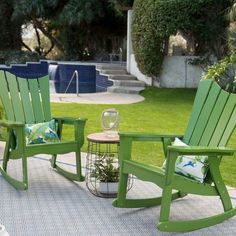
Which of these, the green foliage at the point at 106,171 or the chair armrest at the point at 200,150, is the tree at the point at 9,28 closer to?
the green foliage at the point at 106,171

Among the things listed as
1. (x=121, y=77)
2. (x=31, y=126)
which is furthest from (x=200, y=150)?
(x=121, y=77)

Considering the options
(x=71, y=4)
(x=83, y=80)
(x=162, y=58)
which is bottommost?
(x=83, y=80)

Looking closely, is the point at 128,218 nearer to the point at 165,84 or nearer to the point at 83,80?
the point at 165,84

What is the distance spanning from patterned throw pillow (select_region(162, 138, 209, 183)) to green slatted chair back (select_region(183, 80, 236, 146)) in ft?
0.62

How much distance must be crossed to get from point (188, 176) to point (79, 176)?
1402 millimetres

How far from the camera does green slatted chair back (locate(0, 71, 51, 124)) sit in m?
4.88

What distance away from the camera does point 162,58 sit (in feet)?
45.4

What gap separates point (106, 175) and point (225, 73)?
7.84m

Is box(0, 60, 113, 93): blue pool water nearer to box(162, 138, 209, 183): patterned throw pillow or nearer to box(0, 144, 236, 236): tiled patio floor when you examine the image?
box(0, 144, 236, 236): tiled patio floor

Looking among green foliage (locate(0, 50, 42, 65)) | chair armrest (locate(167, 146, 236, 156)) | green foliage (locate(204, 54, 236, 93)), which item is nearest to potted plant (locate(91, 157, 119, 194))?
chair armrest (locate(167, 146, 236, 156))

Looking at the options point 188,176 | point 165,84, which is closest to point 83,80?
point 165,84

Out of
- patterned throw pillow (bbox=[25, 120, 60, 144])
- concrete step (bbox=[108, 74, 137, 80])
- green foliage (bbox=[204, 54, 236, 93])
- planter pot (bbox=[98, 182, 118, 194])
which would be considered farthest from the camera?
concrete step (bbox=[108, 74, 137, 80])

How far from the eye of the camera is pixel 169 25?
1264 cm

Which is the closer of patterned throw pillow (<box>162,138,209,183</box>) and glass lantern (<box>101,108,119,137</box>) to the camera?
patterned throw pillow (<box>162,138,209,183</box>)
